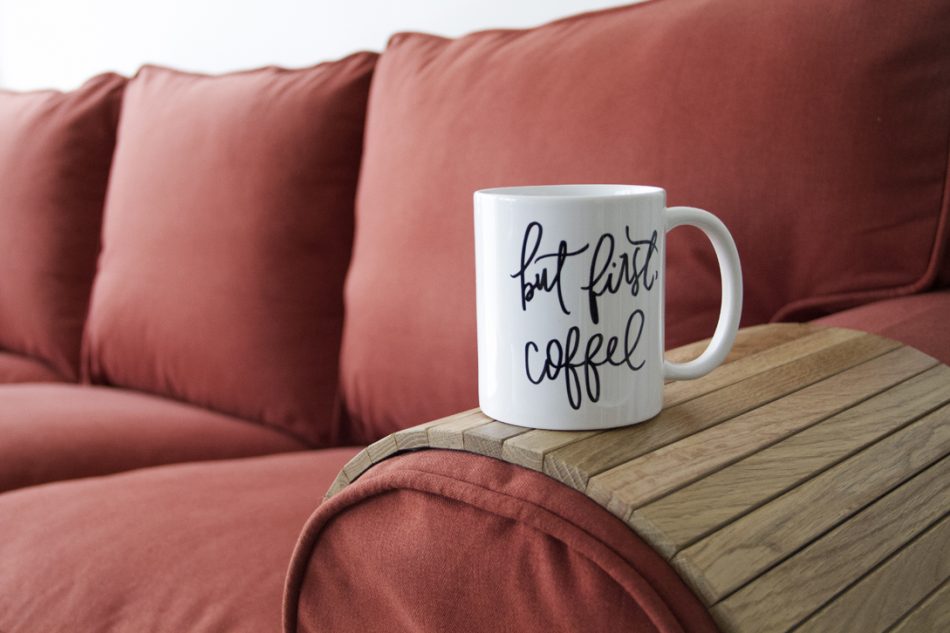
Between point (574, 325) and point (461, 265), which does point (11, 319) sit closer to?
point (461, 265)

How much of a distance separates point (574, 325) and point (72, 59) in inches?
86.4

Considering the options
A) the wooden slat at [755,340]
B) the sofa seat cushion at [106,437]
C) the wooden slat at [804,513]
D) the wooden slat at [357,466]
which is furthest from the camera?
the sofa seat cushion at [106,437]

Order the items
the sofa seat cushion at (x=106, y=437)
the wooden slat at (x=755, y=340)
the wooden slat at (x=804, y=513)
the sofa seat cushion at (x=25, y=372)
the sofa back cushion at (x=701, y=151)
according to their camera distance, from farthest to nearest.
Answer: the sofa seat cushion at (x=25, y=372) < the sofa seat cushion at (x=106, y=437) < the sofa back cushion at (x=701, y=151) < the wooden slat at (x=755, y=340) < the wooden slat at (x=804, y=513)

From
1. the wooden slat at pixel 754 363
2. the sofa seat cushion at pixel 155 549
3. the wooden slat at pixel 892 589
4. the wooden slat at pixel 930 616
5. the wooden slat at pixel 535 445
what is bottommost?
the sofa seat cushion at pixel 155 549

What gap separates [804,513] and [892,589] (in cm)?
8

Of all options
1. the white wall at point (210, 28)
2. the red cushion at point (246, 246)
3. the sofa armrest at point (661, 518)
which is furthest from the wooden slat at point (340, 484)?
the white wall at point (210, 28)

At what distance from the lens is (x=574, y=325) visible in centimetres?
55

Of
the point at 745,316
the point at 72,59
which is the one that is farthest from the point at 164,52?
the point at 745,316

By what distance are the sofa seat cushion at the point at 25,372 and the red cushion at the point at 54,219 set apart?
13 millimetres

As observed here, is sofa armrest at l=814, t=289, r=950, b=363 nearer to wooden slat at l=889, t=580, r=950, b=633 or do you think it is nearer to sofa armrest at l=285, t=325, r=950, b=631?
sofa armrest at l=285, t=325, r=950, b=631

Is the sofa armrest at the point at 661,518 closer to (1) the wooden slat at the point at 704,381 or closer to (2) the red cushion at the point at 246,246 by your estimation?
(1) the wooden slat at the point at 704,381

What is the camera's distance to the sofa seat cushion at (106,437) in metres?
1.12

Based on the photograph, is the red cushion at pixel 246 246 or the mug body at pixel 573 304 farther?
the red cushion at pixel 246 246

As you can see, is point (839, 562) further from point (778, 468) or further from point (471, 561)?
point (471, 561)
